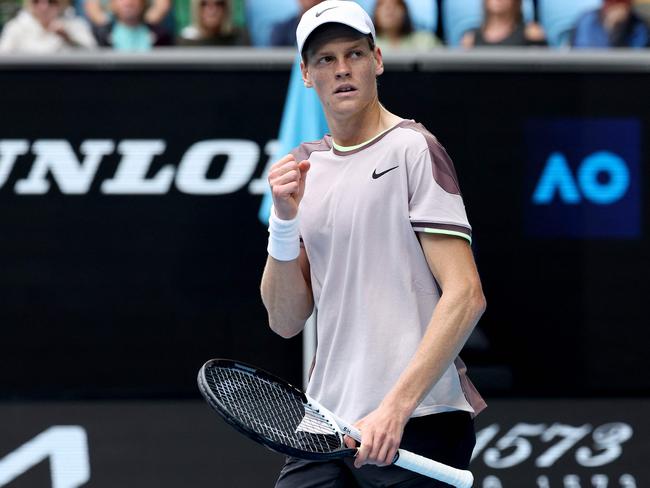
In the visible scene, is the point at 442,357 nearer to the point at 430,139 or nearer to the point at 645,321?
the point at 430,139

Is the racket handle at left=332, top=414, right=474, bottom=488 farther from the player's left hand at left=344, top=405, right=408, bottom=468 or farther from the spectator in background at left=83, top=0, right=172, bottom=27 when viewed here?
the spectator in background at left=83, top=0, right=172, bottom=27

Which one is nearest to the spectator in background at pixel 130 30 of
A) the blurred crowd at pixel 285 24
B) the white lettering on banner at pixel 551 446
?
the blurred crowd at pixel 285 24

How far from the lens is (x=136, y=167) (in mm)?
6113

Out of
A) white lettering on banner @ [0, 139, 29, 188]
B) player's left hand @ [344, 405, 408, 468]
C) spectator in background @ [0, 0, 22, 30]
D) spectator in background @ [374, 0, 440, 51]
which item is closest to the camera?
player's left hand @ [344, 405, 408, 468]

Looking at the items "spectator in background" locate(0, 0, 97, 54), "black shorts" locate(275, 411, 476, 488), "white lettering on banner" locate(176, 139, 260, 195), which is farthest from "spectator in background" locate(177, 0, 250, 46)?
"black shorts" locate(275, 411, 476, 488)

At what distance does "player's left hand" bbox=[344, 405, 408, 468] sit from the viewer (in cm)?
295

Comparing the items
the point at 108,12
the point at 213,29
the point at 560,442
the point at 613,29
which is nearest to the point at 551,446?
the point at 560,442

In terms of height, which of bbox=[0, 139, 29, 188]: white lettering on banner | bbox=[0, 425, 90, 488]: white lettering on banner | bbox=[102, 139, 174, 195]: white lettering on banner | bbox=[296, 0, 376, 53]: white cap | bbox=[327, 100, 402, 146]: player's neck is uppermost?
bbox=[296, 0, 376, 53]: white cap

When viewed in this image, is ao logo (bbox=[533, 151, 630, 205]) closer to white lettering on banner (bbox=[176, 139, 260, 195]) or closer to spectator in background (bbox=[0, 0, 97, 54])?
white lettering on banner (bbox=[176, 139, 260, 195])

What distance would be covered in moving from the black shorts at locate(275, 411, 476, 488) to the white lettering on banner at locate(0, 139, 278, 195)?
9.91 feet

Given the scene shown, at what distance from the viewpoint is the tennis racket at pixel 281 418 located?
304 cm

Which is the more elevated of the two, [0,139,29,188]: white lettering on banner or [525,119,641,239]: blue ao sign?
[0,139,29,188]: white lettering on banner

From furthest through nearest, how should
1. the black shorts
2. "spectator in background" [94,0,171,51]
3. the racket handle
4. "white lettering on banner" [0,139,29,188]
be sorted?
"spectator in background" [94,0,171,51] < "white lettering on banner" [0,139,29,188] < the black shorts < the racket handle

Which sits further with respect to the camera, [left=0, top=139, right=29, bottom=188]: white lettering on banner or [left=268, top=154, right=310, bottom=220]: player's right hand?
[left=0, top=139, right=29, bottom=188]: white lettering on banner
